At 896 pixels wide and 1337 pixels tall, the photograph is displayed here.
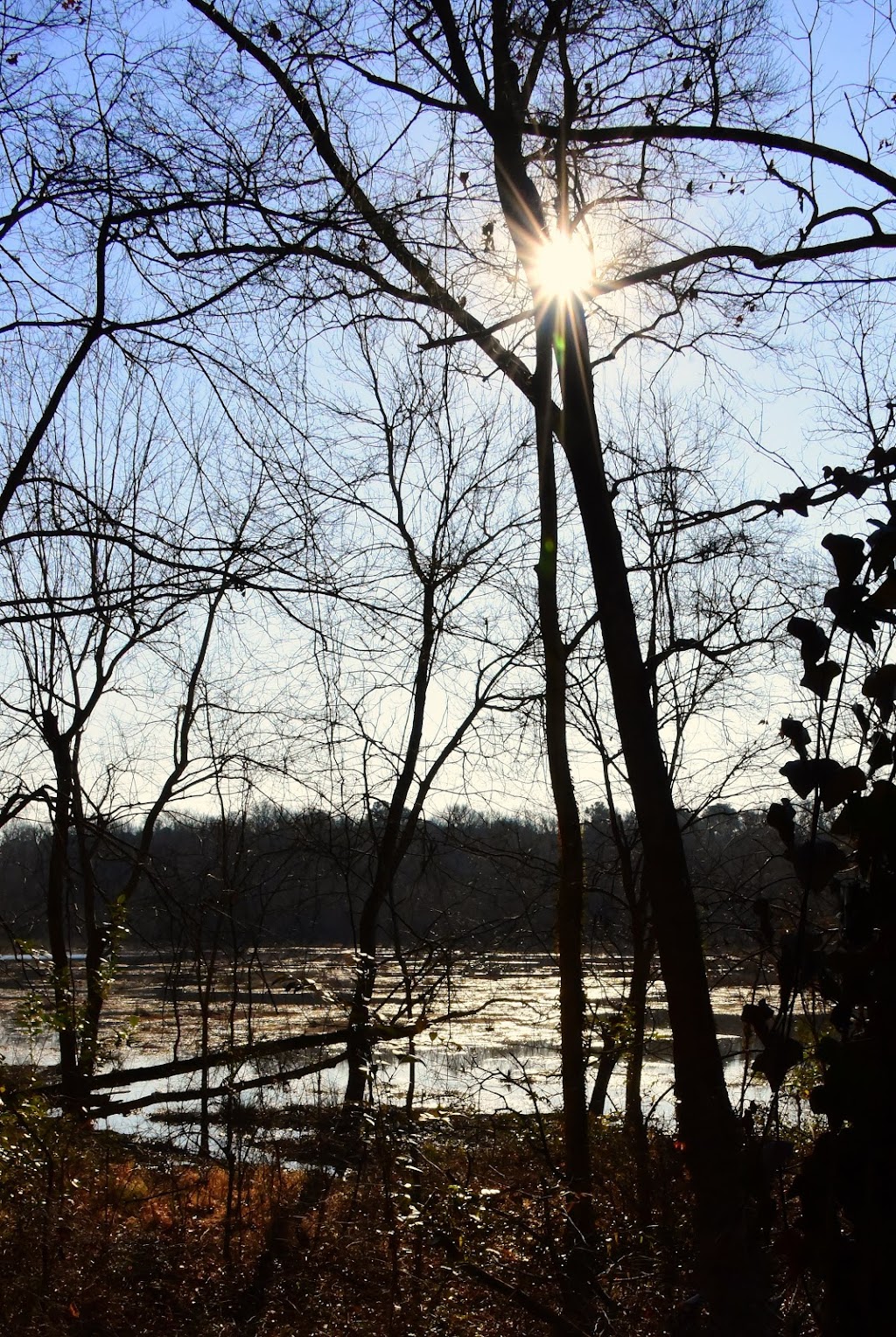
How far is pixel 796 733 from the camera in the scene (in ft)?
5.32

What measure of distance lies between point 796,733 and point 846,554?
0.90 ft

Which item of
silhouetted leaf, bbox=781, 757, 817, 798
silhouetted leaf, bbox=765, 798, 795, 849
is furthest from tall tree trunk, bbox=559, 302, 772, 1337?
silhouetted leaf, bbox=781, 757, 817, 798

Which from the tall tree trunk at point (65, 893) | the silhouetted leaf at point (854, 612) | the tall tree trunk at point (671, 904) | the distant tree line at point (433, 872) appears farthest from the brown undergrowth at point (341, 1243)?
the silhouetted leaf at point (854, 612)

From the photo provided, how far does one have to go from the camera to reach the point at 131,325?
2.84 m

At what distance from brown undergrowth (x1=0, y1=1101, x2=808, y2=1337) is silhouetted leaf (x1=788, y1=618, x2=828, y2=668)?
2.53 m

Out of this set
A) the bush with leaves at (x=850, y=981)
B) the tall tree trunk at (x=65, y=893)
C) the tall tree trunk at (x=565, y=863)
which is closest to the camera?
the bush with leaves at (x=850, y=981)

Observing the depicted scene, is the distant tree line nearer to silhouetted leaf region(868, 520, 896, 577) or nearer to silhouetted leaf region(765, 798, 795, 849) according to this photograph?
silhouetted leaf region(765, 798, 795, 849)

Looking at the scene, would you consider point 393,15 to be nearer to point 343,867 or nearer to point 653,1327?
point 653,1327

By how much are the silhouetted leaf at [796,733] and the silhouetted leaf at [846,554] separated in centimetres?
22

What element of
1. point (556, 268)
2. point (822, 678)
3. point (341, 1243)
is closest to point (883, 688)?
point (822, 678)

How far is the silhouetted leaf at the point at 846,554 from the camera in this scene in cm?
161

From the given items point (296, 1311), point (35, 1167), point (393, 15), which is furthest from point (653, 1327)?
point (393, 15)

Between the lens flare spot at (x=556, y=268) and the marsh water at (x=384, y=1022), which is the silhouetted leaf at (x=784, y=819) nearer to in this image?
the marsh water at (x=384, y=1022)

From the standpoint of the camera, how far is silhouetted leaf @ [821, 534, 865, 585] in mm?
1609
